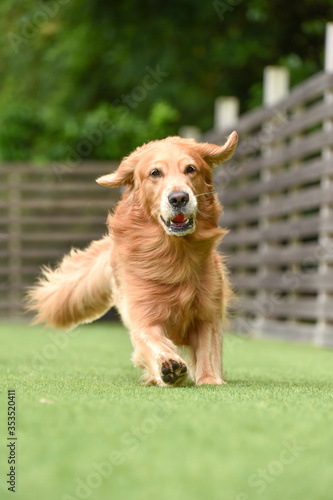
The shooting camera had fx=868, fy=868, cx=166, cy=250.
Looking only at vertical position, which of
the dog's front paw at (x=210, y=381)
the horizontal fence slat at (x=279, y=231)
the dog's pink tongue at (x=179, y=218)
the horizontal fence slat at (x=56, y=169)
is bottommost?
the dog's front paw at (x=210, y=381)

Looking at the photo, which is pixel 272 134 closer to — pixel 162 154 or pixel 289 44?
pixel 289 44

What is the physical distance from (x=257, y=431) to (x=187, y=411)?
1.10 ft

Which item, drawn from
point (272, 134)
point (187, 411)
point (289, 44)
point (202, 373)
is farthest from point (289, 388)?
point (289, 44)

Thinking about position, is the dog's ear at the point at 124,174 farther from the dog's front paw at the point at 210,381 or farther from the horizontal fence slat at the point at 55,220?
Answer: the horizontal fence slat at the point at 55,220

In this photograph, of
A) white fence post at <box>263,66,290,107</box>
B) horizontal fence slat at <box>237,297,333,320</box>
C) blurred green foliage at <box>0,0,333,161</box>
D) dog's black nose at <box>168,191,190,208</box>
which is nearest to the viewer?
dog's black nose at <box>168,191,190,208</box>

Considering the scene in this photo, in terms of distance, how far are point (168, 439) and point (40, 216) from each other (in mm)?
9862

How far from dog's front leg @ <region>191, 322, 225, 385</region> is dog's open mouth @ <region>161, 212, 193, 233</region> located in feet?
1.69

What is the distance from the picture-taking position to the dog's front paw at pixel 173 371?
11.6ft

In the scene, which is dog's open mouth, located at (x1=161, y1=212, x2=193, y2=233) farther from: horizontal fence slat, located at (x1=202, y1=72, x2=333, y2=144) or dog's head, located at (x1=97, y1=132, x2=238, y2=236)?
horizontal fence slat, located at (x1=202, y1=72, x2=333, y2=144)

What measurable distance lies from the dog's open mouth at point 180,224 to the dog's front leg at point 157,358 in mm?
465

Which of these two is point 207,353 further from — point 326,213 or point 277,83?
point 277,83

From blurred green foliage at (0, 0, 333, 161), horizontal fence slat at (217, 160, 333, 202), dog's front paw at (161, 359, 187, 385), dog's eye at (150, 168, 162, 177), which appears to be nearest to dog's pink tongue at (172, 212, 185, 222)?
dog's eye at (150, 168, 162, 177)

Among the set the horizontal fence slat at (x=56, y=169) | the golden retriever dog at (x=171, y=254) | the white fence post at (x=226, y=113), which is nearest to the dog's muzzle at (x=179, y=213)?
the golden retriever dog at (x=171, y=254)

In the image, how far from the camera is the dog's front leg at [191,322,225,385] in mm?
3943
